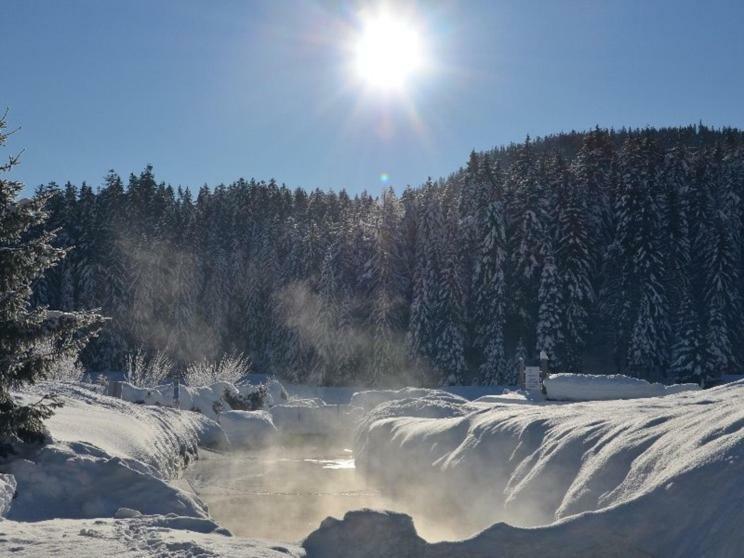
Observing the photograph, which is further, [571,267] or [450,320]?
[450,320]

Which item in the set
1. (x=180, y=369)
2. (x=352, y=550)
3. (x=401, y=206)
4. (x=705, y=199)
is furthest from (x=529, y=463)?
(x=180, y=369)

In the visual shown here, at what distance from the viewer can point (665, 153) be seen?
59.1m

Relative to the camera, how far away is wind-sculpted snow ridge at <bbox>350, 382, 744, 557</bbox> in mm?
5504

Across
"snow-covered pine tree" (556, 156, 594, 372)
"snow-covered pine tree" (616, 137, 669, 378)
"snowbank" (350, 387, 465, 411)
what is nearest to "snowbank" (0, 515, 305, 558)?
"snowbank" (350, 387, 465, 411)

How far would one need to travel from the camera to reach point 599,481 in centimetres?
707

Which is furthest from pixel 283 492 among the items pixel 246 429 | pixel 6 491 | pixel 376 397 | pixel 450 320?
pixel 450 320

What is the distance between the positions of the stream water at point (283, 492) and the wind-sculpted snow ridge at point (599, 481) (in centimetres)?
117

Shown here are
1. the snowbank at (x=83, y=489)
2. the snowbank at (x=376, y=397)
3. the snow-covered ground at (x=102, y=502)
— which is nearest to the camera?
the snow-covered ground at (x=102, y=502)

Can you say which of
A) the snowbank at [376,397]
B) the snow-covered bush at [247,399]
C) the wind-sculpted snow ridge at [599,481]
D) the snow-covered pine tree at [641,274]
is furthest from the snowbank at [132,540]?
the snow-covered pine tree at [641,274]

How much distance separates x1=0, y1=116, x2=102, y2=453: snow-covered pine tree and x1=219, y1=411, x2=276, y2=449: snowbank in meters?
14.6

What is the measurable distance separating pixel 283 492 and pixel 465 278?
39741 millimetres

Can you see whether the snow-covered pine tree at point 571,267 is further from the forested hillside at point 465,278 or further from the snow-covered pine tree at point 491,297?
the snow-covered pine tree at point 491,297

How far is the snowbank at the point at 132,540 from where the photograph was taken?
638 centimetres

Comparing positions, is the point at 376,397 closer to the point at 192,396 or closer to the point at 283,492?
the point at 192,396
